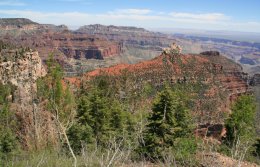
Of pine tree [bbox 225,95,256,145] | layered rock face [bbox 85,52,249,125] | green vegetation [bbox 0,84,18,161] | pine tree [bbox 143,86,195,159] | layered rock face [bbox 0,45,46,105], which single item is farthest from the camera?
layered rock face [bbox 85,52,249,125]

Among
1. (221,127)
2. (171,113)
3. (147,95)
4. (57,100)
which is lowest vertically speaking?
(221,127)

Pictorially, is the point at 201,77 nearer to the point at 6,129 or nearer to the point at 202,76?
the point at 202,76

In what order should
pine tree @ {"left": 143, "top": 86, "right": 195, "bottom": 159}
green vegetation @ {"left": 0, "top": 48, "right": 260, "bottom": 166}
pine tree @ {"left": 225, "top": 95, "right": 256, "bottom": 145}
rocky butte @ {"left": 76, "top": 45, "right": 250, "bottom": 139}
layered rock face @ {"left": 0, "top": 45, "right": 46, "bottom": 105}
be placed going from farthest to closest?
1. rocky butte @ {"left": 76, "top": 45, "right": 250, "bottom": 139}
2. layered rock face @ {"left": 0, "top": 45, "right": 46, "bottom": 105}
3. pine tree @ {"left": 225, "top": 95, "right": 256, "bottom": 145}
4. pine tree @ {"left": 143, "top": 86, "right": 195, "bottom": 159}
5. green vegetation @ {"left": 0, "top": 48, "right": 260, "bottom": 166}

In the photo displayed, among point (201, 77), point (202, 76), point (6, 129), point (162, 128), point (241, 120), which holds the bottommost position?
point (241, 120)

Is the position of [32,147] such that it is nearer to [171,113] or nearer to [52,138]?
[52,138]

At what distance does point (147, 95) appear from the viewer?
5878cm

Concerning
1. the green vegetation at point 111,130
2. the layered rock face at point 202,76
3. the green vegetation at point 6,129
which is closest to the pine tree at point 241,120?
the green vegetation at point 111,130

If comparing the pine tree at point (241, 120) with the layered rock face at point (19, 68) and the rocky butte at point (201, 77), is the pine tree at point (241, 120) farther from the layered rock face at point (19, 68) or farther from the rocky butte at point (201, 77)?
the layered rock face at point (19, 68)

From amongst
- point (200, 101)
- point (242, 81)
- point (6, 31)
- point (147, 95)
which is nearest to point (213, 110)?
point (200, 101)

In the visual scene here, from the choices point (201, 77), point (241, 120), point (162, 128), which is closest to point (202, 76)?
point (201, 77)

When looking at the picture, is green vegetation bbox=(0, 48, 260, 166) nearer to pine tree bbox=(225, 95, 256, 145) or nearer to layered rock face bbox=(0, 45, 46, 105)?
pine tree bbox=(225, 95, 256, 145)

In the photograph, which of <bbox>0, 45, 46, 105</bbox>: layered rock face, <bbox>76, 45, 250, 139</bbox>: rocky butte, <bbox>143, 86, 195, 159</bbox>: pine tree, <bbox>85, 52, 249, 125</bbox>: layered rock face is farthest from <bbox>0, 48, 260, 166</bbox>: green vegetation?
<bbox>85, 52, 249, 125</bbox>: layered rock face

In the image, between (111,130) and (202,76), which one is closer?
(111,130)

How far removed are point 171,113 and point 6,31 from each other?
7125 inches
